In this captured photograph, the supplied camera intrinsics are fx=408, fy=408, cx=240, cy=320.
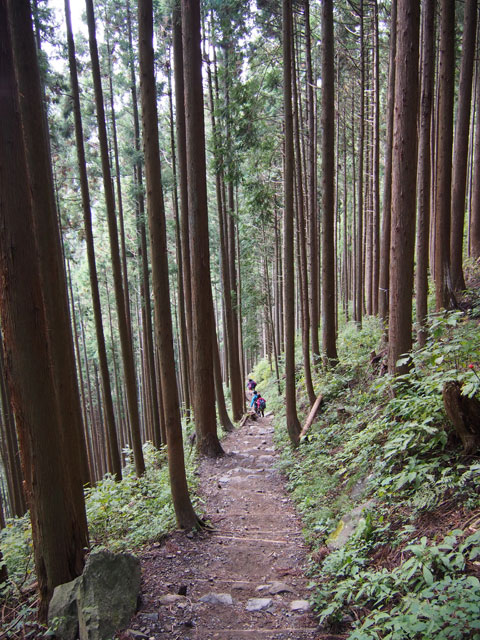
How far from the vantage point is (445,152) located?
8812mm

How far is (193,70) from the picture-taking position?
27.5 ft

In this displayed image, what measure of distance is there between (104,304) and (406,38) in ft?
106

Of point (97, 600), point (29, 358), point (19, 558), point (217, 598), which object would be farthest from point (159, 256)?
point (19, 558)

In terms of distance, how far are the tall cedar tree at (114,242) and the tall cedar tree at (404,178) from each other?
6044mm

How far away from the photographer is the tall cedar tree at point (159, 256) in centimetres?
530

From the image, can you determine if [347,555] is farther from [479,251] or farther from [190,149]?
[479,251]

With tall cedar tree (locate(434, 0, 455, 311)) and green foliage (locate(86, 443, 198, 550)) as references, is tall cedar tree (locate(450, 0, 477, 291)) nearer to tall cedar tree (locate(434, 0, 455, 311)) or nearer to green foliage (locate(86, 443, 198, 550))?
tall cedar tree (locate(434, 0, 455, 311))

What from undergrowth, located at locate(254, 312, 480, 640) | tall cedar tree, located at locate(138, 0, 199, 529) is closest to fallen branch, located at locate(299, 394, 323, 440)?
undergrowth, located at locate(254, 312, 480, 640)

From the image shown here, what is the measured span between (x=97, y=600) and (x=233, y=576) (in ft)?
6.13

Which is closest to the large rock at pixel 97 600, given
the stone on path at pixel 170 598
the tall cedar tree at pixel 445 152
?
the stone on path at pixel 170 598

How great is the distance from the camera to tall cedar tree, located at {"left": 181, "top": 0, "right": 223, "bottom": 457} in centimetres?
Result: 828

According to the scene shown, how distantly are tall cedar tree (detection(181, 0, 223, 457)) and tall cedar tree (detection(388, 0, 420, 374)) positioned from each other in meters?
4.14

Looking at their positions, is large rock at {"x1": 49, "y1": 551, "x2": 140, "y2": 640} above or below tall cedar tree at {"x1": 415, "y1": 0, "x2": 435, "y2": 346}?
below

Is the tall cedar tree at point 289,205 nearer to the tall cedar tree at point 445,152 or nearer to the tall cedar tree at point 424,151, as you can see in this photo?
the tall cedar tree at point 424,151
